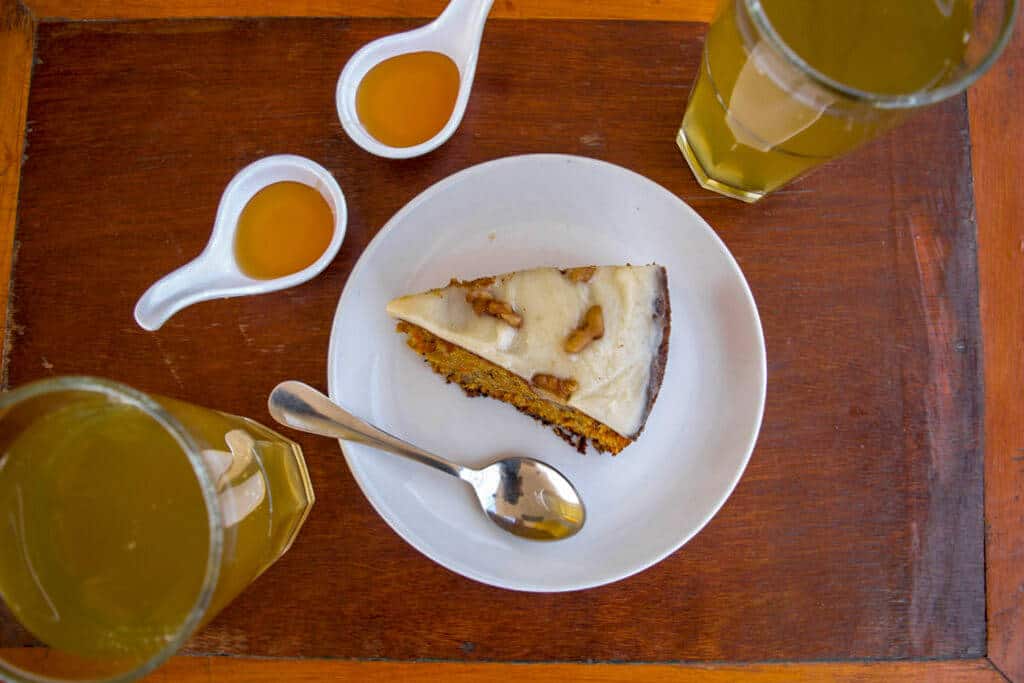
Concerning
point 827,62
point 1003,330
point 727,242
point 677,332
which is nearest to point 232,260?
point 677,332

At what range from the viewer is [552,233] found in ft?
4.81

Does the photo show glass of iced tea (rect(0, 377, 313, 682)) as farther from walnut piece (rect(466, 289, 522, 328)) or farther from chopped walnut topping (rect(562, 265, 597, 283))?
chopped walnut topping (rect(562, 265, 597, 283))

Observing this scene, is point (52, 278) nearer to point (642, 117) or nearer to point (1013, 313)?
point (642, 117)

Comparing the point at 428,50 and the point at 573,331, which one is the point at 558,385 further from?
the point at 428,50

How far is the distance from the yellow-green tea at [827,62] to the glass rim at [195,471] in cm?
101

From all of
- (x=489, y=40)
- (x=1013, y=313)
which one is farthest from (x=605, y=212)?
(x=1013, y=313)

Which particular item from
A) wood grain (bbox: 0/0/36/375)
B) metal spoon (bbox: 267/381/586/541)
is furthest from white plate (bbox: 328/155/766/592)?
wood grain (bbox: 0/0/36/375)

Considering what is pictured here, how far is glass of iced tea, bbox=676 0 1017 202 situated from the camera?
3.42 ft

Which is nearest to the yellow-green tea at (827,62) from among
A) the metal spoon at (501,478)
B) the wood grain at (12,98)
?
the metal spoon at (501,478)

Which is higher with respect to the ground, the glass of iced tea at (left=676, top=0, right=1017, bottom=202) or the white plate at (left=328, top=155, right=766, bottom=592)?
the glass of iced tea at (left=676, top=0, right=1017, bottom=202)

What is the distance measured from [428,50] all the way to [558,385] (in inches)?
29.1

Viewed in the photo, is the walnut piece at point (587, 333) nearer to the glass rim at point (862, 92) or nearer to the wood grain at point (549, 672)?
the glass rim at point (862, 92)

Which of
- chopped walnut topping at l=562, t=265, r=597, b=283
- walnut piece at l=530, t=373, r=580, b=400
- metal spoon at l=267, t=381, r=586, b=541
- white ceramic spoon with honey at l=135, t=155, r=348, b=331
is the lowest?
metal spoon at l=267, t=381, r=586, b=541

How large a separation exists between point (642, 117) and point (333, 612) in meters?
1.20
